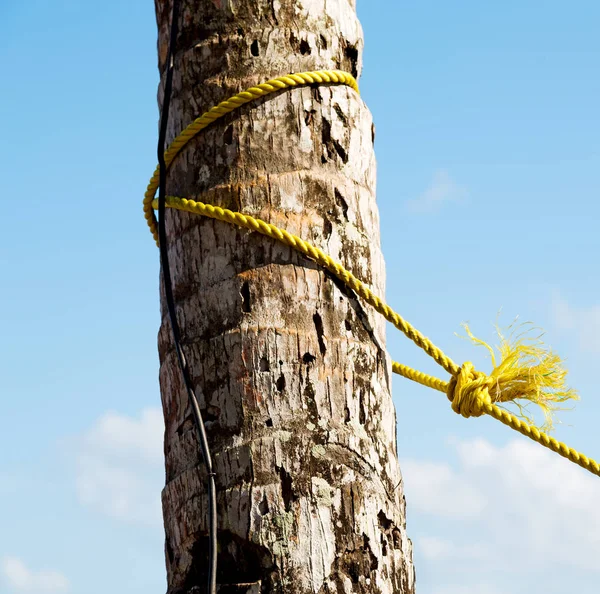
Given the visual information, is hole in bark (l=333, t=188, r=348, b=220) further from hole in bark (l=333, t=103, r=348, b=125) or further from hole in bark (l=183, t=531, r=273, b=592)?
hole in bark (l=183, t=531, r=273, b=592)

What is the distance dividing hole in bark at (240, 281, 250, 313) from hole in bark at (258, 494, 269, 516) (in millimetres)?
550

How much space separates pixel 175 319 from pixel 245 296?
0.28 m

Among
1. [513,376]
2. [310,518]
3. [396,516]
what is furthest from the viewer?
[513,376]

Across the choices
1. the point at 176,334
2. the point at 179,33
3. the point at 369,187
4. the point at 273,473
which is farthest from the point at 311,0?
the point at 273,473

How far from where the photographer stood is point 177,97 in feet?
10.1

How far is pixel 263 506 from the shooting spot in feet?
8.34

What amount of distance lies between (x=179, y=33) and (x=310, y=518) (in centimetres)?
170

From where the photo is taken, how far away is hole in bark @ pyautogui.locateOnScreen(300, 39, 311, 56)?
3.03 meters

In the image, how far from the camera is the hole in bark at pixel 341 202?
9.57 ft

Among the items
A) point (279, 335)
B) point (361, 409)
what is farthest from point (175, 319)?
point (361, 409)

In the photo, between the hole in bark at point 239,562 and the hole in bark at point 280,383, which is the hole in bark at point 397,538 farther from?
the hole in bark at point 280,383

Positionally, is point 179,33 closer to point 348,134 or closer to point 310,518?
point 348,134

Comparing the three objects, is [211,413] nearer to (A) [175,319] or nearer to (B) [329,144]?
(A) [175,319]

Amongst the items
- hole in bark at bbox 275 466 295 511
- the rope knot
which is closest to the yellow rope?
the rope knot
